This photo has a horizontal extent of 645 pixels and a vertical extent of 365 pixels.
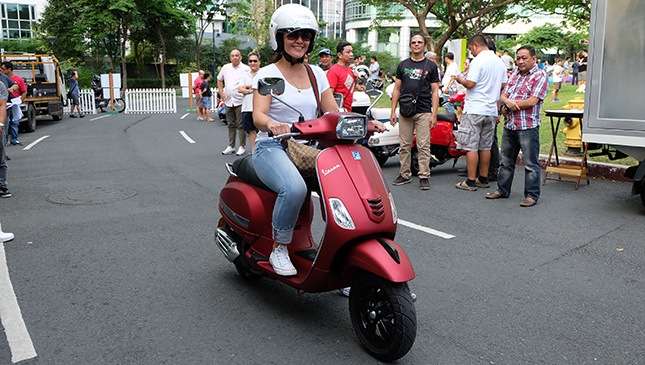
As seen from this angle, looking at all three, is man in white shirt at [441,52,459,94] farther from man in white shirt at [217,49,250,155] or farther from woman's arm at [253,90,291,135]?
woman's arm at [253,90,291,135]

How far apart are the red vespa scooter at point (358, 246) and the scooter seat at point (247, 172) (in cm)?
41

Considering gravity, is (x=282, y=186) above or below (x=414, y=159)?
above

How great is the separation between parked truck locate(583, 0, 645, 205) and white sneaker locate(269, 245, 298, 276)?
471 centimetres

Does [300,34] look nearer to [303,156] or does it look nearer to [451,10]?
[303,156]

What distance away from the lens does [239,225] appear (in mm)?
4195

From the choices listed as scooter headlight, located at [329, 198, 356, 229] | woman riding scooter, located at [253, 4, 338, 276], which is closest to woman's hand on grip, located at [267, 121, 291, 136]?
woman riding scooter, located at [253, 4, 338, 276]

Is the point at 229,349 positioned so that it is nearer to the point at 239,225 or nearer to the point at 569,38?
the point at 239,225

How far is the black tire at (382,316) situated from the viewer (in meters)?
3.15

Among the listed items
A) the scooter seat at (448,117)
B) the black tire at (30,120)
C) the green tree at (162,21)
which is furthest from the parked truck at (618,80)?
the green tree at (162,21)

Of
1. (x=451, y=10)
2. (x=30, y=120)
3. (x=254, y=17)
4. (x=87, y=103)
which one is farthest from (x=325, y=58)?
(x=254, y=17)

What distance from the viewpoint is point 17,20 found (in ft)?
182

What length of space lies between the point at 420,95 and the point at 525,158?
1609 mm

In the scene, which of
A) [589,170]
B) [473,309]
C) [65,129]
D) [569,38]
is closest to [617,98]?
[589,170]

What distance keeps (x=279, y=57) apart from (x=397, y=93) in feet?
14.3
